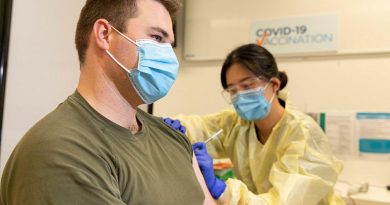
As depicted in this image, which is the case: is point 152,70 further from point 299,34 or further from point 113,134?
point 299,34

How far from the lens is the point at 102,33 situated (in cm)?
93

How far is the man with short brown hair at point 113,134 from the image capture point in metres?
0.70

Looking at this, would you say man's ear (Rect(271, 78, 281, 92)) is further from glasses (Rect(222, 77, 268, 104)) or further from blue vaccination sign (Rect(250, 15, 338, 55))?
blue vaccination sign (Rect(250, 15, 338, 55))

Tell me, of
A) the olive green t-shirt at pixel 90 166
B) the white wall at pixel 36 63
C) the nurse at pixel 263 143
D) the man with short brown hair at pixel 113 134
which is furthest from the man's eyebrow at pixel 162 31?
the white wall at pixel 36 63

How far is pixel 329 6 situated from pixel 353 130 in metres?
0.75

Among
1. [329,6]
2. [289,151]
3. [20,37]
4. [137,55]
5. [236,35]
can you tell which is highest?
[329,6]

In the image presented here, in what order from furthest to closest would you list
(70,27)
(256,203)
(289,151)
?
(70,27) → (289,151) → (256,203)

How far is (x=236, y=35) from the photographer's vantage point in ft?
7.98

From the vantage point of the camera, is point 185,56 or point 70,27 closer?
point 70,27

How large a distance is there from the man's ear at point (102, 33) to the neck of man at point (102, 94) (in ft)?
0.18

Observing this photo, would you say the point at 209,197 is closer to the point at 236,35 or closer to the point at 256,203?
A: the point at 256,203

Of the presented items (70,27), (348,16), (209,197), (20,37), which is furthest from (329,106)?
(20,37)

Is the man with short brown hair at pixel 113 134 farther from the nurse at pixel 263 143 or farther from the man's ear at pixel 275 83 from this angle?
the man's ear at pixel 275 83

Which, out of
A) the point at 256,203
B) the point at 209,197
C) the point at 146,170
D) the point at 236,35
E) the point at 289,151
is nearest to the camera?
the point at 146,170
